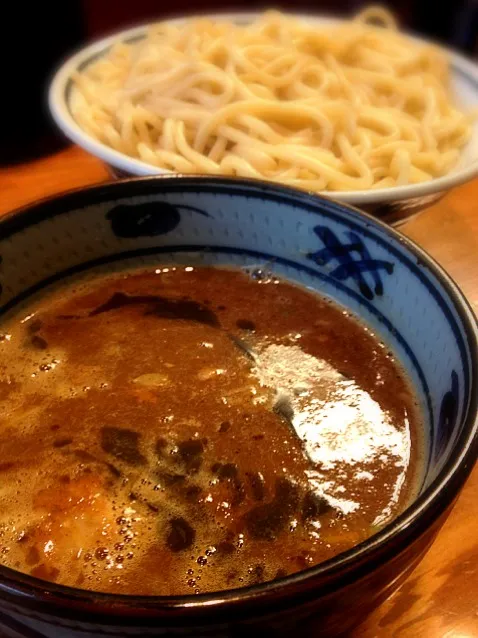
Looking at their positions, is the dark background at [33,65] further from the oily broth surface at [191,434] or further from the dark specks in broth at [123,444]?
the dark specks in broth at [123,444]

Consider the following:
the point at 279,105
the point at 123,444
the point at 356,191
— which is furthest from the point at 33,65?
the point at 123,444

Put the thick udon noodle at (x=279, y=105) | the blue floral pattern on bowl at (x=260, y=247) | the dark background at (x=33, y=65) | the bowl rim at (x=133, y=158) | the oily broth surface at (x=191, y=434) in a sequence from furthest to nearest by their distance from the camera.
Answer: the dark background at (x=33, y=65)
the thick udon noodle at (x=279, y=105)
the bowl rim at (x=133, y=158)
the blue floral pattern on bowl at (x=260, y=247)
the oily broth surface at (x=191, y=434)

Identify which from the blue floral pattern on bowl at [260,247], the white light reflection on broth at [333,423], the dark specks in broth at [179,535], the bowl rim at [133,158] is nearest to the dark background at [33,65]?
the bowl rim at [133,158]

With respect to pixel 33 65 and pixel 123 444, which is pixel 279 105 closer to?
pixel 33 65

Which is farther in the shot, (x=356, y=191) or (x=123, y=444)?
(x=356, y=191)

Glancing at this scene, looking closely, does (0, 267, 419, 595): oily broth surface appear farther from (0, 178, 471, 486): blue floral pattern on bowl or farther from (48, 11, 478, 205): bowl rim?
(48, 11, 478, 205): bowl rim
